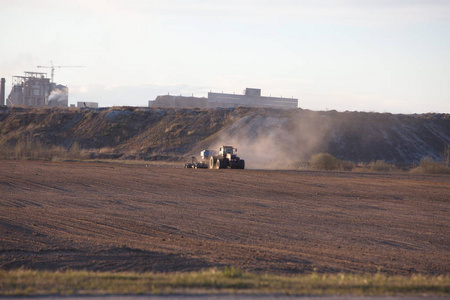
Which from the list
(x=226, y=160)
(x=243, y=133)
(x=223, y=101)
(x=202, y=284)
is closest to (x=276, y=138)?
(x=243, y=133)

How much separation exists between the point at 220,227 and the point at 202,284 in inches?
328

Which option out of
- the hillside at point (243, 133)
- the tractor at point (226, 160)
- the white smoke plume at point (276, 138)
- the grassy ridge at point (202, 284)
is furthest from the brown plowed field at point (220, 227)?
the white smoke plume at point (276, 138)

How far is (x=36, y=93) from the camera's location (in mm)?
127188

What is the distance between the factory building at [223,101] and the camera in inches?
4966

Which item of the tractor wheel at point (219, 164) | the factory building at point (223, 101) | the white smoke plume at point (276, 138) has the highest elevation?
the factory building at point (223, 101)

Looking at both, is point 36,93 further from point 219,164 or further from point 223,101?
point 219,164

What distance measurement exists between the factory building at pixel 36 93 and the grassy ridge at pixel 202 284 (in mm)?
120437

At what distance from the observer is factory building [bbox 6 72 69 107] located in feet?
408

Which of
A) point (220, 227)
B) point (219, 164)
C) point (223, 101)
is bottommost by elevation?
point (220, 227)

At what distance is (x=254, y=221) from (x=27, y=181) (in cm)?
1806

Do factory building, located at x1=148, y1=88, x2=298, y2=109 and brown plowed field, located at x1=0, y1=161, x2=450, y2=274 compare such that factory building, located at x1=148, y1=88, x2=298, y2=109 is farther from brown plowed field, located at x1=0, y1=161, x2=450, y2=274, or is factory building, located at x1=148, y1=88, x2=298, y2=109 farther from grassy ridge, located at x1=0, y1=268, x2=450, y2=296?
grassy ridge, located at x1=0, y1=268, x2=450, y2=296

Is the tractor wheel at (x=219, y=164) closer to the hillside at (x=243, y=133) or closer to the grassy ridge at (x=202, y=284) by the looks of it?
the hillside at (x=243, y=133)

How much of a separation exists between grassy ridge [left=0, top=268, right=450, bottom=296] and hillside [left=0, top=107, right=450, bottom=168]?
154ft

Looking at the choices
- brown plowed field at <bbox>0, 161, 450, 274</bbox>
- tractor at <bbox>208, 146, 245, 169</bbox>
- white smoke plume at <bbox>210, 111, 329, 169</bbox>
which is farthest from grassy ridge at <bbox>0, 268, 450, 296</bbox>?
white smoke plume at <bbox>210, 111, 329, 169</bbox>
